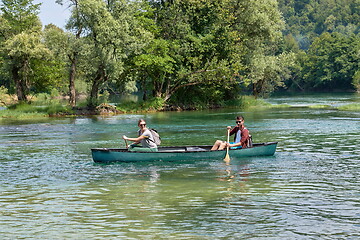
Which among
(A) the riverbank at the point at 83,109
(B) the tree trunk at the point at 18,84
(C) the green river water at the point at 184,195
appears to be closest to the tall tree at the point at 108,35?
(A) the riverbank at the point at 83,109

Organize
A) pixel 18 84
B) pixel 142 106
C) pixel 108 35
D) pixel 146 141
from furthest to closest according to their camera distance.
A: pixel 142 106, pixel 18 84, pixel 108 35, pixel 146 141

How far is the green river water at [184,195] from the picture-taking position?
12.0 meters

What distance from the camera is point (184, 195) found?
15.5 m

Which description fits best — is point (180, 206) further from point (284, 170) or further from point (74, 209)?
point (284, 170)

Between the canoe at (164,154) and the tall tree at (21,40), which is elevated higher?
the tall tree at (21,40)

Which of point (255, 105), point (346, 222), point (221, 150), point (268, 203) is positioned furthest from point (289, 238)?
point (255, 105)

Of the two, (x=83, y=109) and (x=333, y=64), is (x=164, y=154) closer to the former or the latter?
(x=83, y=109)

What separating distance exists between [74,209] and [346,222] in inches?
259

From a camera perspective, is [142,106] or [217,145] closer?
[217,145]

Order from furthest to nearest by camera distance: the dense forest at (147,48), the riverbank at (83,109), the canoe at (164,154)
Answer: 1. the riverbank at (83,109)
2. the dense forest at (147,48)
3. the canoe at (164,154)

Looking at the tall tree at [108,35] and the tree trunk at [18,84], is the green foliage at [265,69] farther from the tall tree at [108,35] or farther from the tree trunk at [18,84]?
the tree trunk at [18,84]

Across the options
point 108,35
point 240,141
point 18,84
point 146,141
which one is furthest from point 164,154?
point 18,84

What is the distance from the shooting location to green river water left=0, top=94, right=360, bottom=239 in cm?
1197

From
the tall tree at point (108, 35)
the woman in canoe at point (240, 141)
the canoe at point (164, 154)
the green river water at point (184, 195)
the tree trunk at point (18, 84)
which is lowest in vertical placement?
the green river water at point (184, 195)
